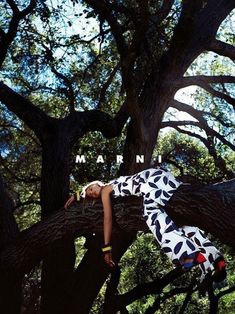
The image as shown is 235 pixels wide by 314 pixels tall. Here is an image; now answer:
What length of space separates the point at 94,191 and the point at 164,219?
107 centimetres

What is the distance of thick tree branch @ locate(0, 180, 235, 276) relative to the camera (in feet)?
14.9

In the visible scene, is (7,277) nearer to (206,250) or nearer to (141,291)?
(141,291)

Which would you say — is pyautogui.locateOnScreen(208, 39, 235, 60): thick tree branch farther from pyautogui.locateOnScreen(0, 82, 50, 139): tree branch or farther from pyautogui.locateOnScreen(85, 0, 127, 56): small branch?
pyautogui.locateOnScreen(0, 82, 50, 139): tree branch

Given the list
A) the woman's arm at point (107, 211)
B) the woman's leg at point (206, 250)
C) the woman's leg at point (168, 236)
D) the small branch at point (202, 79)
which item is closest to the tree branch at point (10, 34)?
the small branch at point (202, 79)

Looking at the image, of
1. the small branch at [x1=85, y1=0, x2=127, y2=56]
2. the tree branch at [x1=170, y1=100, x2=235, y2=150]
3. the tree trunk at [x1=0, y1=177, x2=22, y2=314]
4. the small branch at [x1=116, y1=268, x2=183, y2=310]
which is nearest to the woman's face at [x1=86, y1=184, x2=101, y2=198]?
the tree trunk at [x1=0, y1=177, x2=22, y2=314]

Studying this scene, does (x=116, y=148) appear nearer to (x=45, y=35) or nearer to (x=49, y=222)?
(x=45, y=35)

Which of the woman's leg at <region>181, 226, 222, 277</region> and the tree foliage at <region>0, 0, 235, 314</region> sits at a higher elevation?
the tree foliage at <region>0, 0, 235, 314</region>

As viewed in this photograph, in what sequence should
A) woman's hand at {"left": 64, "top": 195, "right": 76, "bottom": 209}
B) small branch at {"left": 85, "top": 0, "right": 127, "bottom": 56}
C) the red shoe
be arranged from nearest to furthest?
the red shoe, woman's hand at {"left": 64, "top": 195, "right": 76, "bottom": 209}, small branch at {"left": 85, "top": 0, "right": 127, "bottom": 56}

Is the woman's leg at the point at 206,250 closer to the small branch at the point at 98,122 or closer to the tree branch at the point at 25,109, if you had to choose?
the small branch at the point at 98,122

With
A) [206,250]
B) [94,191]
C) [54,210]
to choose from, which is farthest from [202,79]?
[206,250]

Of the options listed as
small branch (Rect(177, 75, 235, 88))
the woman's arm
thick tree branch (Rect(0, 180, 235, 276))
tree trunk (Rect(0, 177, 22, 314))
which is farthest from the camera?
small branch (Rect(177, 75, 235, 88))

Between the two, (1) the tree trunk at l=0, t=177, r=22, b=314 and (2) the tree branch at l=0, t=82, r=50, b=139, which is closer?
(1) the tree trunk at l=0, t=177, r=22, b=314

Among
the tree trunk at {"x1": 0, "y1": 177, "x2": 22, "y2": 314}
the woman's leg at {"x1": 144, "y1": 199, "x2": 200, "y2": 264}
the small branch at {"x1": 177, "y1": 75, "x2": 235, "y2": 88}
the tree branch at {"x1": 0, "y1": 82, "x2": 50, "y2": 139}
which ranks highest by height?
the small branch at {"x1": 177, "y1": 75, "x2": 235, "y2": 88}

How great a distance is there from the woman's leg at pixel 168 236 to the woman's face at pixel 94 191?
742 mm
